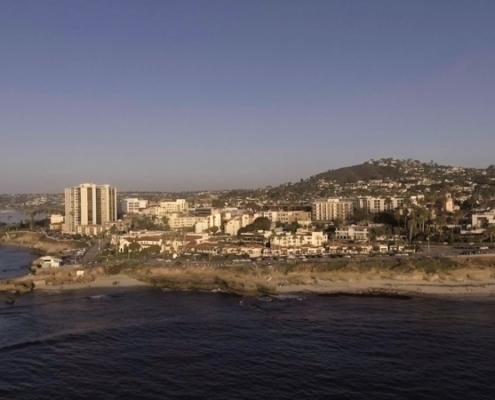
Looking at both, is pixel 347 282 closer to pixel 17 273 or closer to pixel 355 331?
pixel 355 331

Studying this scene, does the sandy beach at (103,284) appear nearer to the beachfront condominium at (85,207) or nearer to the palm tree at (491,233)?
the palm tree at (491,233)

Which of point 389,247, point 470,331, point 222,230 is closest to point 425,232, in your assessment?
point 389,247

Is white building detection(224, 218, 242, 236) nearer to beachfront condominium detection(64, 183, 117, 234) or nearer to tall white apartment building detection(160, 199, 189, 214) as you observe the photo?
beachfront condominium detection(64, 183, 117, 234)

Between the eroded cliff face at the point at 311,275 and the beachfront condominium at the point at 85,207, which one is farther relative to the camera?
the beachfront condominium at the point at 85,207

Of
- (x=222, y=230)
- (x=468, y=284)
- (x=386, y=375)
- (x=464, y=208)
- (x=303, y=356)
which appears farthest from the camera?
(x=464, y=208)

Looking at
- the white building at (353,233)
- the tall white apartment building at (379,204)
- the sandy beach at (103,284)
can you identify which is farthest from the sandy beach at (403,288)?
the tall white apartment building at (379,204)
